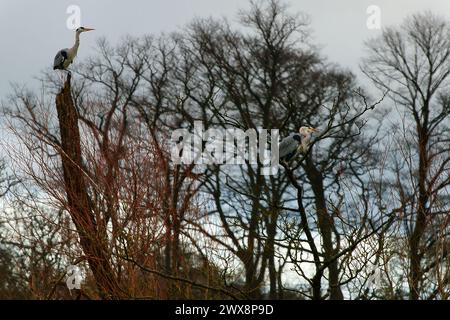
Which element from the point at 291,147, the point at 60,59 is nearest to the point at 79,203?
the point at 291,147

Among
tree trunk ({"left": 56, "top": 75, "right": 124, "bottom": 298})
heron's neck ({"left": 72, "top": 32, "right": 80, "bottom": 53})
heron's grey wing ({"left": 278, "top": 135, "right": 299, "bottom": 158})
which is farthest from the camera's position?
heron's neck ({"left": 72, "top": 32, "right": 80, "bottom": 53})

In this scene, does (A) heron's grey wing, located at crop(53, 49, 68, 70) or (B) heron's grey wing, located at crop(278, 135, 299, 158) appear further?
(A) heron's grey wing, located at crop(53, 49, 68, 70)

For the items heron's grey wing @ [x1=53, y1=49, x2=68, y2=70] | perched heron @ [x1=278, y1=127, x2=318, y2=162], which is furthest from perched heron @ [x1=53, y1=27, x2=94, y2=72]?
perched heron @ [x1=278, y1=127, x2=318, y2=162]

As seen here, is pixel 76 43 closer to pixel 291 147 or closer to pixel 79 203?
pixel 291 147

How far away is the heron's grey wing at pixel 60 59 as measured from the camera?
18703 mm

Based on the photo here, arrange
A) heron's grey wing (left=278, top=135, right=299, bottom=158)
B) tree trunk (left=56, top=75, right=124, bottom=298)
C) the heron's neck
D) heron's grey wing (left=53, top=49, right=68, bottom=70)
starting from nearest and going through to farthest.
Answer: tree trunk (left=56, top=75, right=124, bottom=298) → heron's grey wing (left=278, top=135, right=299, bottom=158) → heron's grey wing (left=53, top=49, right=68, bottom=70) → the heron's neck

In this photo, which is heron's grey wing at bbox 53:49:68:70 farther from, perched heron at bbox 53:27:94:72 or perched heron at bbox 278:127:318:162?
perched heron at bbox 278:127:318:162

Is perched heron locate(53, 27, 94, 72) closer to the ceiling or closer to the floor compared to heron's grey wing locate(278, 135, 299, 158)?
closer to the ceiling

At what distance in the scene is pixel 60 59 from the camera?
61.7 ft

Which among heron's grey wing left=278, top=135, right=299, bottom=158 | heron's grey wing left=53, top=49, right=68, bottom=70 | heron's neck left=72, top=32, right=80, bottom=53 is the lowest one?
heron's grey wing left=278, top=135, right=299, bottom=158

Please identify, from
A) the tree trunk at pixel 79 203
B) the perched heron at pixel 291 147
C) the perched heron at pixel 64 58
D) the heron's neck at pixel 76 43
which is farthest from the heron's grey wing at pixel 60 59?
the perched heron at pixel 291 147

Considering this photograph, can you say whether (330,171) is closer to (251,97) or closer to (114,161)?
(251,97)

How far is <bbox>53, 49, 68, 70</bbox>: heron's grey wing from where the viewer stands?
18.7 meters
